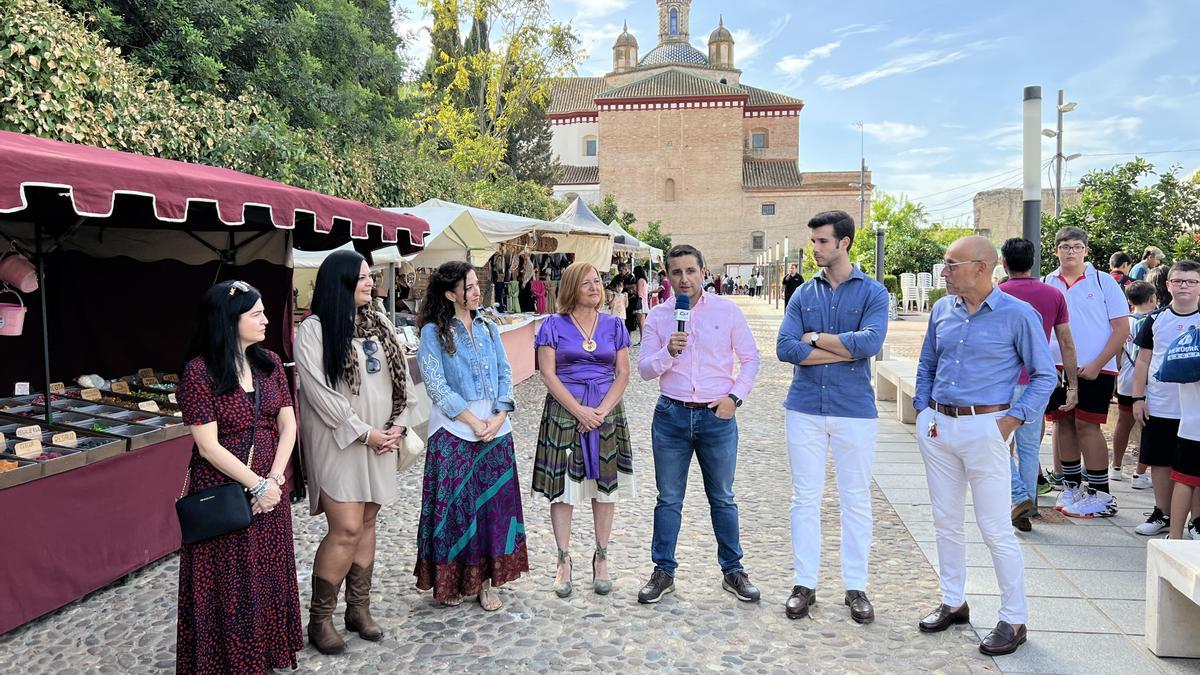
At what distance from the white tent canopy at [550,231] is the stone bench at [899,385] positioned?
17.0 ft

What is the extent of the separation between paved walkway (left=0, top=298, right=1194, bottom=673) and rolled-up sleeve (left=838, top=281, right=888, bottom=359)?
127 centimetres

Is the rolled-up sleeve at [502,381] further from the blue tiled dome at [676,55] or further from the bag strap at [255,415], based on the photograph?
the blue tiled dome at [676,55]

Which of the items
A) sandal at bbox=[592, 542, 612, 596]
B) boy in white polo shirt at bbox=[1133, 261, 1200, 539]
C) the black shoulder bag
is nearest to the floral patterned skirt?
sandal at bbox=[592, 542, 612, 596]

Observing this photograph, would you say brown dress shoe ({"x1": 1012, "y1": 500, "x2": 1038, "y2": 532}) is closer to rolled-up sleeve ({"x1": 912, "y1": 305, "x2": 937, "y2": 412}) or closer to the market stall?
rolled-up sleeve ({"x1": 912, "y1": 305, "x2": 937, "y2": 412})

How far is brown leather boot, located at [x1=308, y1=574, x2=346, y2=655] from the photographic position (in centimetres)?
349

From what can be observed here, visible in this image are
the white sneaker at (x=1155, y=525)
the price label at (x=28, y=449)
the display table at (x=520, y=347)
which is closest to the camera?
the price label at (x=28, y=449)

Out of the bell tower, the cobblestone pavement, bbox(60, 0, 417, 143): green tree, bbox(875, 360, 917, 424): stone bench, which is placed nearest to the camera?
the cobblestone pavement

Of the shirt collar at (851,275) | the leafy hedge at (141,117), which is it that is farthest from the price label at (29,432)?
the shirt collar at (851,275)

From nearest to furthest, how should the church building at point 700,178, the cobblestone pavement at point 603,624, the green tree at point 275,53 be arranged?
the cobblestone pavement at point 603,624
the green tree at point 275,53
the church building at point 700,178

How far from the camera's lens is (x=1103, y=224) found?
9656 mm

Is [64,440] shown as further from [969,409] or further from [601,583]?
[969,409]

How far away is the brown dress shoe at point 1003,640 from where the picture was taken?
3.36m

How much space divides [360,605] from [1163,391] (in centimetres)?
458

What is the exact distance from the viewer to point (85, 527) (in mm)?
4125
